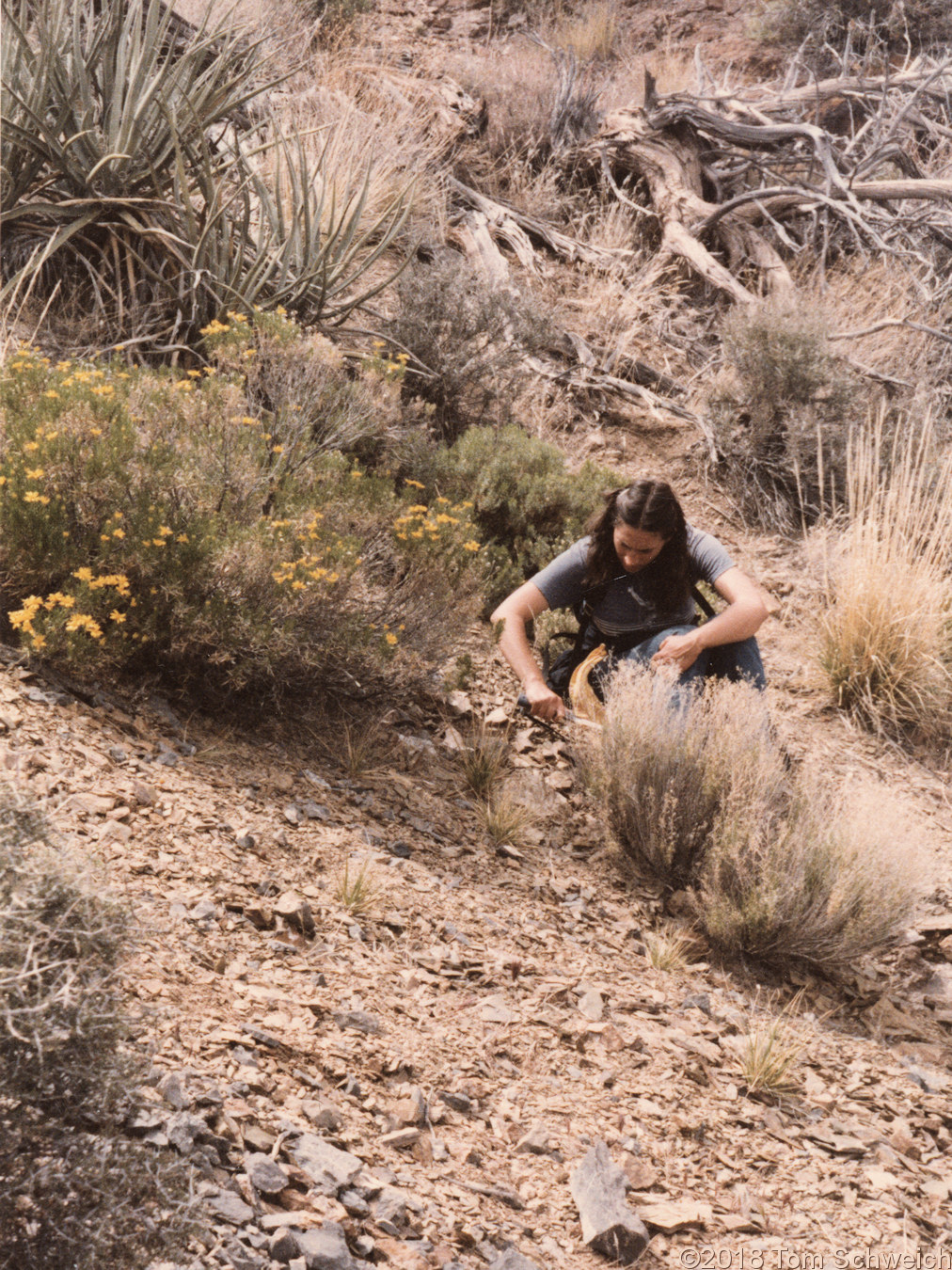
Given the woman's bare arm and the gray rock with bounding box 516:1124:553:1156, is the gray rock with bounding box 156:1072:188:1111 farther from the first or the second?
the woman's bare arm

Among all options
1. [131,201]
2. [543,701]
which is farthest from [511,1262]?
[131,201]

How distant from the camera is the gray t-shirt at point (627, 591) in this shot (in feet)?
14.1

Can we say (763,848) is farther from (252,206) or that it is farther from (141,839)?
(252,206)

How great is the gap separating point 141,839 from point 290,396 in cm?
263

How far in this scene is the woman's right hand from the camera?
4066 millimetres

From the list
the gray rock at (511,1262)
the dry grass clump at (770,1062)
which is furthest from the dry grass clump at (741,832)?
the gray rock at (511,1262)

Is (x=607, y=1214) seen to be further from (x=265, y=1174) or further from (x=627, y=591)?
(x=627, y=591)

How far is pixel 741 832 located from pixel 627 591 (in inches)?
49.4

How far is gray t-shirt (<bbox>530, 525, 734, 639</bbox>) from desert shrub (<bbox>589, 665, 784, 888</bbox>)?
0.53 meters

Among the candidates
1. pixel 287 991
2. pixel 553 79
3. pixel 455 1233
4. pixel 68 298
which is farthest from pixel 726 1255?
pixel 553 79

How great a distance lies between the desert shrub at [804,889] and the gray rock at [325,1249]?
1.84m

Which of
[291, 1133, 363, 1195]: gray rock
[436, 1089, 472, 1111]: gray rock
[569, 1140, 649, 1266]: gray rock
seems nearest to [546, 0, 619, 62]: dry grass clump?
[436, 1089, 472, 1111]: gray rock

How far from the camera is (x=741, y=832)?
341cm

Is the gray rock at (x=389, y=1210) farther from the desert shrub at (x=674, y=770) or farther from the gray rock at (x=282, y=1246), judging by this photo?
the desert shrub at (x=674, y=770)
